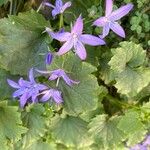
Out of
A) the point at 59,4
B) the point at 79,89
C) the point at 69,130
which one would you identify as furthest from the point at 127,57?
the point at 69,130

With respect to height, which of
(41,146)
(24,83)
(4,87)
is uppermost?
(24,83)

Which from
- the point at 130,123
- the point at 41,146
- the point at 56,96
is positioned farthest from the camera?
the point at 41,146

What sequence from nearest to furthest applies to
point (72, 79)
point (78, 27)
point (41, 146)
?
point (78, 27), point (72, 79), point (41, 146)

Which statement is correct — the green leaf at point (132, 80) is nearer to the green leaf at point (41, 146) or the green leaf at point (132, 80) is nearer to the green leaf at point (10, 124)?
the green leaf at point (10, 124)

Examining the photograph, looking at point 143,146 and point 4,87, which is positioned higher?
point 4,87

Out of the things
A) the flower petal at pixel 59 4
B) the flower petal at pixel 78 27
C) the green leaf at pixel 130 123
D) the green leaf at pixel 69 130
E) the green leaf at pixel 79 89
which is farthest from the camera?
the green leaf at pixel 69 130

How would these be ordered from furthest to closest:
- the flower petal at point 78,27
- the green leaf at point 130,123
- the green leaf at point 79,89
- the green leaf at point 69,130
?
the green leaf at point 69,130 < the green leaf at point 130,123 < the green leaf at point 79,89 < the flower petal at point 78,27

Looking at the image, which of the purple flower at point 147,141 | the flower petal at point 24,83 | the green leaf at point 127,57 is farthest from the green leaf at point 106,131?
the flower petal at point 24,83

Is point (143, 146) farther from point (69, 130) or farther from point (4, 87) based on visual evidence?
point (4, 87)
